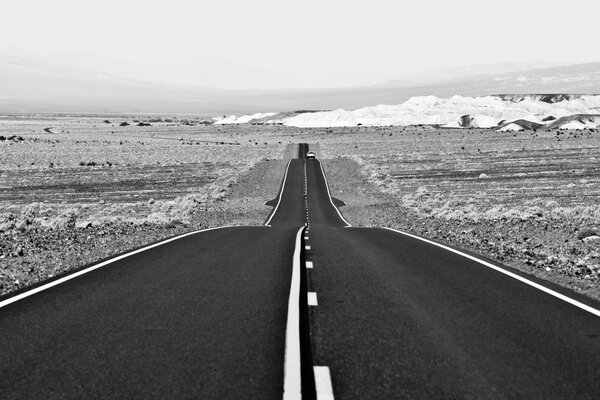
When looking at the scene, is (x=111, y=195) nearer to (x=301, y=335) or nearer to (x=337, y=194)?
(x=337, y=194)

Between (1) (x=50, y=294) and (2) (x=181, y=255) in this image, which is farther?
(2) (x=181, y=255)

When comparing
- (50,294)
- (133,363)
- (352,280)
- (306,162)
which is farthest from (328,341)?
(306,162)

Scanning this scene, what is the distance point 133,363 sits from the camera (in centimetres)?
598

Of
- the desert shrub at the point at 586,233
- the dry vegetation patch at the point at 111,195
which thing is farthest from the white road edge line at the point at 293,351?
the desert shrub at the point at 586,233

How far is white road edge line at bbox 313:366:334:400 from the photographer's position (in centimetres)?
515

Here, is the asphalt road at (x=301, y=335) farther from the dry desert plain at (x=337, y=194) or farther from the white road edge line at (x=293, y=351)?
the dry desert plain at (x=337, y=194)

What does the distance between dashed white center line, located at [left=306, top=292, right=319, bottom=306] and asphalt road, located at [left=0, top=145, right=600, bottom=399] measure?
0.31ft

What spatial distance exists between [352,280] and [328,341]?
408cm

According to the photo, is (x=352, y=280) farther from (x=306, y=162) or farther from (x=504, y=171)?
(x=306, y=162)

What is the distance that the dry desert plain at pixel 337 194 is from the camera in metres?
16.2

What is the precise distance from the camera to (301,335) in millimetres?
7039

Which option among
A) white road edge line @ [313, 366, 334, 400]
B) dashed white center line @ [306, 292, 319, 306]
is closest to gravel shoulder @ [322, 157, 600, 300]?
dashed white center line @ [306, 292, 319, 306]

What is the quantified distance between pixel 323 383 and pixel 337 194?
46532 mm

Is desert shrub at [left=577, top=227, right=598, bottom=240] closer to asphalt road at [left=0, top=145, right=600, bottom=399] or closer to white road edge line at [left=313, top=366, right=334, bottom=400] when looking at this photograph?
asphalt road at [left=0, top=145, right=600, bottom=399]
